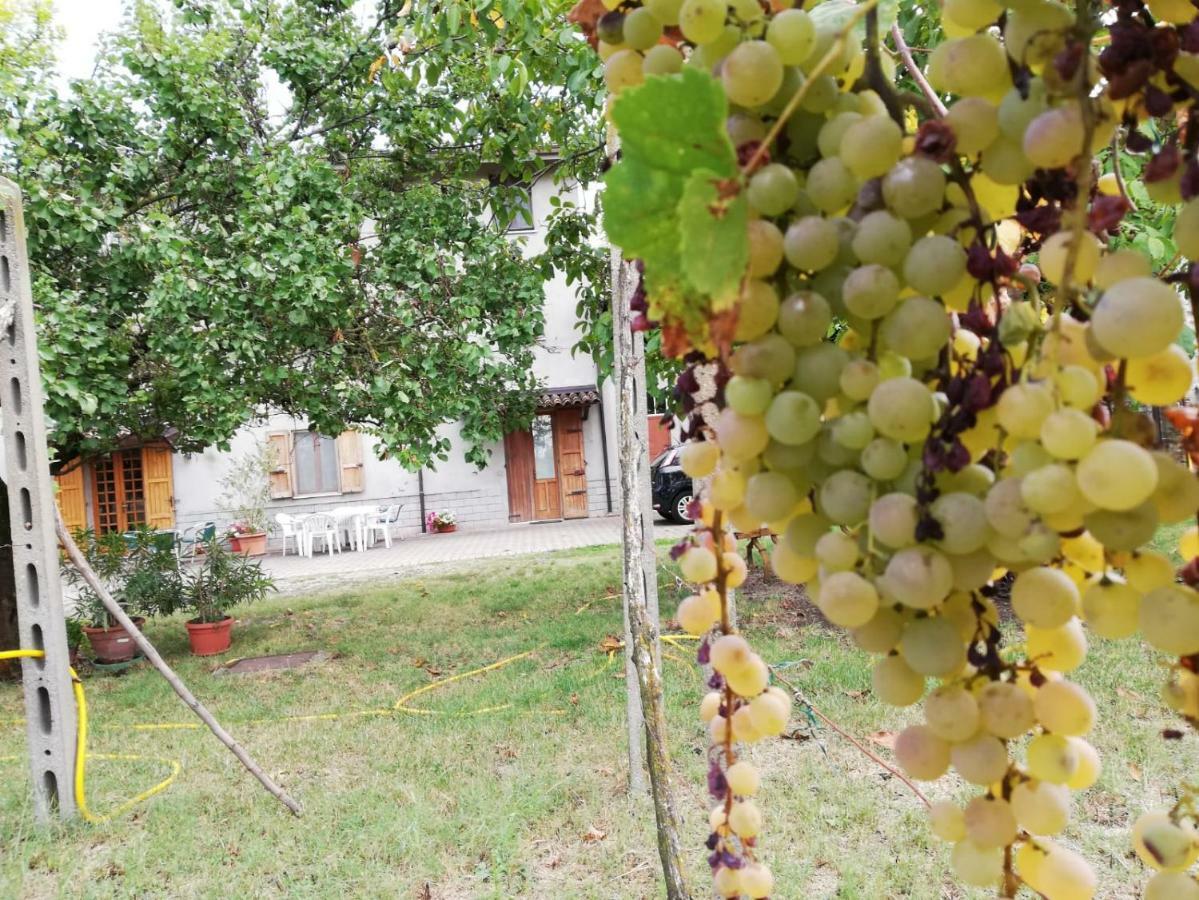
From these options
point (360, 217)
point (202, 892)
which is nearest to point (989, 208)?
point (202, 892)

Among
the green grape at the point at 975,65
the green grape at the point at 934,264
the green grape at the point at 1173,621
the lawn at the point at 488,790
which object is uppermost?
the green grape at the point at 975,65

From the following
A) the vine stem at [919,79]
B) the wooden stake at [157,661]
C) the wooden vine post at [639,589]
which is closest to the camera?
the vine stem at [919,79]

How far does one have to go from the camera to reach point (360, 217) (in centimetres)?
554

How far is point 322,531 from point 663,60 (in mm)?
13194

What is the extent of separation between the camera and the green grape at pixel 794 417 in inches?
12.9

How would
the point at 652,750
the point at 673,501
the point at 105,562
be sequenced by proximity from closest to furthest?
1. the point at 652,750
2. the point at 105,562
3. the point at 673,501

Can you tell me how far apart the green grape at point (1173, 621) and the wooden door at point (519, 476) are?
45.7 ft

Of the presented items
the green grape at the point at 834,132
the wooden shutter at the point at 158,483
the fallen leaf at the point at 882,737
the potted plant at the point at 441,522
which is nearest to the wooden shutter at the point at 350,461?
the potted plant at the point at 441,522

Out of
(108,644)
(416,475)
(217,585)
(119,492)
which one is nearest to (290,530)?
(416,475)

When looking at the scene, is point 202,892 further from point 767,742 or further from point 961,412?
point 961,412

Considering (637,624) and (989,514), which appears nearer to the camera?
(989,514)

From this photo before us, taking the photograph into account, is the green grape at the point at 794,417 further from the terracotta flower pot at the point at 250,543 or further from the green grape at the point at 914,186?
the terracotta flower pot at the point at 250,543

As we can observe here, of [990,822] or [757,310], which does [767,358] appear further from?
[990,822]

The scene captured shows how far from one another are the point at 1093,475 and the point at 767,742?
3697 mm
